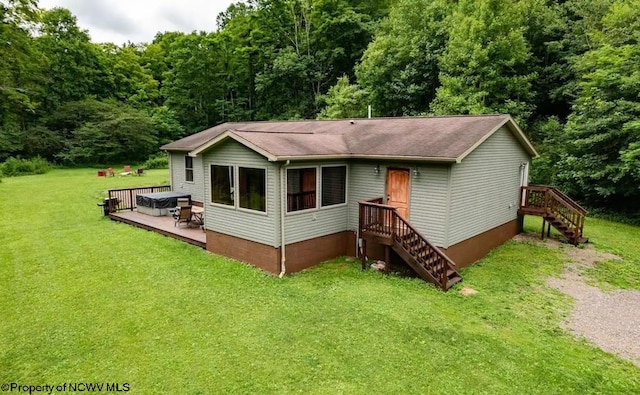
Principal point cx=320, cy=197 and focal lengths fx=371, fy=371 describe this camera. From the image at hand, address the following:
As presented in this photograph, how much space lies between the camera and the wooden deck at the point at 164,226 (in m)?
11.7

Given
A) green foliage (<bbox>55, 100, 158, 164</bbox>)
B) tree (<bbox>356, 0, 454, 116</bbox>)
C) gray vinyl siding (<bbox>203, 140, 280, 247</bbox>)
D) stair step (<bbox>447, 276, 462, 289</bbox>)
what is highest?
tree (<bbox>356, 0, 454, 116</bbox>)

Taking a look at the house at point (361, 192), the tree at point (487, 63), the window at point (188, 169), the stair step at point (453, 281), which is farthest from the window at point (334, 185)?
the tree at point (487, 63)

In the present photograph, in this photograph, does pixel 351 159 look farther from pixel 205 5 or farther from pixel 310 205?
pixel 205 5

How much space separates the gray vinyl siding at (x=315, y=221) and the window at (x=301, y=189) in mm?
139

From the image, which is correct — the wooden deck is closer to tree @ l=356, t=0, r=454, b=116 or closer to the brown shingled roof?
the brown shingled roof

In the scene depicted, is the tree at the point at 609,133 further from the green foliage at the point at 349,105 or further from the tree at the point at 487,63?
the green foliage at the point at 349,105

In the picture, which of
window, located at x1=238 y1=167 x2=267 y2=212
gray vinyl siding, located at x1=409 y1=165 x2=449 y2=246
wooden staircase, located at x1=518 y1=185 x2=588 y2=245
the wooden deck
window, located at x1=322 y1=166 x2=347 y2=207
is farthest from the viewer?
wooden staircase, located at x1=518 y1=185 x2=588 y2=245

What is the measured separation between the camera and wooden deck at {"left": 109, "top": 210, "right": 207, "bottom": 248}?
11.7 meters

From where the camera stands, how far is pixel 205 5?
45844 millimetres

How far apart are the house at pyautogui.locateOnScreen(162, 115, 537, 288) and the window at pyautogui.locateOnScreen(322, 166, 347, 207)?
3cm

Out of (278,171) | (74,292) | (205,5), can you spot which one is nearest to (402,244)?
(278,171)

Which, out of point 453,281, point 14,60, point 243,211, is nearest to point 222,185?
point 243,211

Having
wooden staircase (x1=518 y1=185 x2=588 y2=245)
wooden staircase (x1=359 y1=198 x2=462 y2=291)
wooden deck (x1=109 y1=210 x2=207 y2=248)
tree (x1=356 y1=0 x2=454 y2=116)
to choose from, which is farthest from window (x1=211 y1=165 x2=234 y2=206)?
tree (x1=356 y1=0 x2=454 y2=116)

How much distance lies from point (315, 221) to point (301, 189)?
1.01 m
